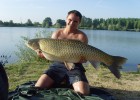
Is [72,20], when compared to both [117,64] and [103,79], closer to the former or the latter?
[117,64]

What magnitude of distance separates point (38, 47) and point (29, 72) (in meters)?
2.08

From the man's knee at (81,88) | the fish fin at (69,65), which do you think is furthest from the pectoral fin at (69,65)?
the man's knee at (81,88)

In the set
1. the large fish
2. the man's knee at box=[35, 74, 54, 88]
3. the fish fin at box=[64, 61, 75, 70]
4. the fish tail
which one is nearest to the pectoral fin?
the fish fin at box=[64, 61, 75, 70]

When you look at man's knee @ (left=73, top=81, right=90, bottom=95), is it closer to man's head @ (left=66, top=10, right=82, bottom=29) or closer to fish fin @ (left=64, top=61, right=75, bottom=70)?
fish fin @ (left=64, top=61, right=75, bottom=70)

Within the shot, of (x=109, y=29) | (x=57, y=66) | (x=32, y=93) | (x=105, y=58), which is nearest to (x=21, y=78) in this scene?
(x=57, y=66)

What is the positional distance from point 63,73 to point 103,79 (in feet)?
4.48

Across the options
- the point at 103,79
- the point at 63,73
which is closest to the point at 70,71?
the point at 63,73

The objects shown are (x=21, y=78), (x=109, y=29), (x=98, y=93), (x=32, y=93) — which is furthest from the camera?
(x=109, y=29)

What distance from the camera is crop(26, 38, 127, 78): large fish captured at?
4023mm

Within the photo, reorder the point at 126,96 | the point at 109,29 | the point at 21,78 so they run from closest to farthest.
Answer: the point at 126,96
the point at 21,78
the point at 109,29

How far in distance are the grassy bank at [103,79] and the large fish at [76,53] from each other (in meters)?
0.75

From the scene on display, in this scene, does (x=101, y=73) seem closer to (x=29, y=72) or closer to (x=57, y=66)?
(x=29, y=72)

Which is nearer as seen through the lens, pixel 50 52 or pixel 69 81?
pixel 50 52

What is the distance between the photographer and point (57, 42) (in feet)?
13.2
